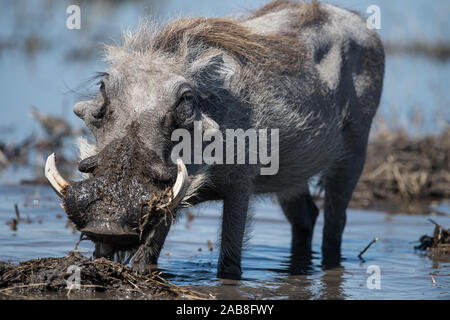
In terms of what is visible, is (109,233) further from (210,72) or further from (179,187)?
(210,72)

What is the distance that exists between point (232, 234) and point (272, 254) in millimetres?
1045

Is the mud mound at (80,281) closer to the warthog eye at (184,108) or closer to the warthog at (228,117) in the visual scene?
the warthog at (228,117)

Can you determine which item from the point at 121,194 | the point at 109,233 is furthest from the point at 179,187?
the point at 109,233

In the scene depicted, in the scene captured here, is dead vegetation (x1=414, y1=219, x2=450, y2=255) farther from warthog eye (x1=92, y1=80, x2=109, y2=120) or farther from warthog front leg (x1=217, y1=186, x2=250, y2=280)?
warthog eye (x1=92, y1=80, x2=109, y2=120)

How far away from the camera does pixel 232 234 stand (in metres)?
4.39

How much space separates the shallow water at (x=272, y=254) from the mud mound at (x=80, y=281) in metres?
0.38

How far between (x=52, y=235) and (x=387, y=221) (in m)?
3.07

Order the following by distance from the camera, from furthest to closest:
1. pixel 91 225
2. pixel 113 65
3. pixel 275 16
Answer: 1. pixel 275 16
2. pixel 113 65
3. pixel 91 225

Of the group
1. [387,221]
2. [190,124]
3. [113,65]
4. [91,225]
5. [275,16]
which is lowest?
[387,221]

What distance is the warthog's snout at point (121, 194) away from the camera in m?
3.31

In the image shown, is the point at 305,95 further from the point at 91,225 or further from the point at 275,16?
the point at 91,225

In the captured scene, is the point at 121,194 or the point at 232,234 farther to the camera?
the point at 232,234

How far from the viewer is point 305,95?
5055 mm
